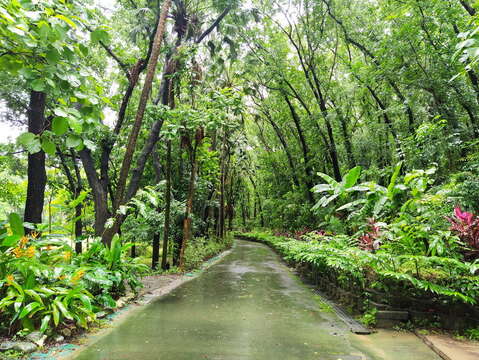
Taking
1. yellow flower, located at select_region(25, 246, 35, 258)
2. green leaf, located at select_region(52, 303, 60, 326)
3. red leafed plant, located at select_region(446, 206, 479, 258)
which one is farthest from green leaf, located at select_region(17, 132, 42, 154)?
red leafed plant, located at select_region(446, 206, 479, 258)

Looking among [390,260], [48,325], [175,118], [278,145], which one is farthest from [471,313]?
[278,145]

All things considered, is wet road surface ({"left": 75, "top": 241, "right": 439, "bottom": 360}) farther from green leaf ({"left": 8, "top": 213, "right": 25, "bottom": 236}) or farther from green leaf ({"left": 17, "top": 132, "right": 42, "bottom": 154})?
green leaf ({"left": 17, "top": 132, "right": 42, "bottom": 154})

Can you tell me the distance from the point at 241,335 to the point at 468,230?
3765 mm

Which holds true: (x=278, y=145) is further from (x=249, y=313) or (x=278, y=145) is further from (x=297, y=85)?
(x=249, y=313)

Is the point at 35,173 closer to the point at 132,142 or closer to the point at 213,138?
the point at 132,142

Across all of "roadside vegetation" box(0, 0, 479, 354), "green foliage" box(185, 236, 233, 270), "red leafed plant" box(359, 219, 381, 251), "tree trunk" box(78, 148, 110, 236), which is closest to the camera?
"roadside vegetation" box(0, 0, 479, 354)

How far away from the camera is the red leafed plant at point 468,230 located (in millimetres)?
5016

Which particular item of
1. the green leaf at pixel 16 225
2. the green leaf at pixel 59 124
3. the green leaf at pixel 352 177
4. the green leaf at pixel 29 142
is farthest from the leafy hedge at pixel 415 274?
the green leaf at pixel 16 225

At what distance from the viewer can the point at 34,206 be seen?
661 centimetres

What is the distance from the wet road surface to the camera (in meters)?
3.91

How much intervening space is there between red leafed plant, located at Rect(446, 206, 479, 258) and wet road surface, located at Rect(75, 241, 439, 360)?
168 centimetres

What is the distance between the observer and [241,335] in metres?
4.61

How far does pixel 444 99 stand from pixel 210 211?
1419cm

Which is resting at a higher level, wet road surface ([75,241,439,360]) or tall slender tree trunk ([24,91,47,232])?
tall slender tree trunk ([24,91,47,232])
